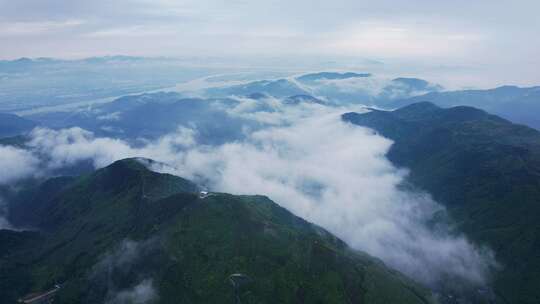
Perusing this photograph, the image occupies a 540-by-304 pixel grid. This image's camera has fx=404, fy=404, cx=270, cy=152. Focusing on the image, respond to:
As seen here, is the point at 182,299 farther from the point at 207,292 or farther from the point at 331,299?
the point at 331,299

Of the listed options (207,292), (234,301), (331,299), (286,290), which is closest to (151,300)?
(207,292)

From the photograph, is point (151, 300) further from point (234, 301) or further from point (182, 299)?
point (234, 301)

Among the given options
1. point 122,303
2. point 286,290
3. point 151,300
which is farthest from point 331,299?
point 122,303

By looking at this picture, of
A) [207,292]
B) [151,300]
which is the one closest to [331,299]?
[207,292]

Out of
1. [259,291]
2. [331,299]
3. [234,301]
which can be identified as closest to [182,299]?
[234,301]

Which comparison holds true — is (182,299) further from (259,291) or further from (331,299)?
(331,299)

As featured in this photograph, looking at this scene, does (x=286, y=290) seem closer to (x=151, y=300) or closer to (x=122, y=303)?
(x=151, y=300)
